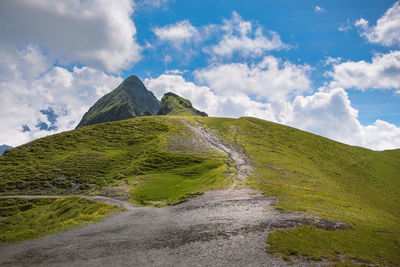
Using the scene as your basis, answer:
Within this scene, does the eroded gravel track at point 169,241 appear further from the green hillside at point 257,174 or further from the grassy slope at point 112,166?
the grassy slope at point 112,166

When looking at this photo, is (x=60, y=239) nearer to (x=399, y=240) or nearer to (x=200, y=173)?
(x=399, y=240)

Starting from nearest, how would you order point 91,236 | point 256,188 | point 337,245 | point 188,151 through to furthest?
1. point 337,245
2. point 91,236
3. point 256,188
4. point 188,151

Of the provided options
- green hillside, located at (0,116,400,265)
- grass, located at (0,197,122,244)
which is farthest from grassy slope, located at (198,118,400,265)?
grass, located at (0,197,122,244)

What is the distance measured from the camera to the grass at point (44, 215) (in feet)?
83.7

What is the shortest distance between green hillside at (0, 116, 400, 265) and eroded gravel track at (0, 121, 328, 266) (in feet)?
9.65

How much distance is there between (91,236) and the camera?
22484 mm

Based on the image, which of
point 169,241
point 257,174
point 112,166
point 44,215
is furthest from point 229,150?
point 169,241

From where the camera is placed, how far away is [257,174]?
2201 inches

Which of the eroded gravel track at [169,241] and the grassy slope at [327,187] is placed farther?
the grassy slope at [327,187]

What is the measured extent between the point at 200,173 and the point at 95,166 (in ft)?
140

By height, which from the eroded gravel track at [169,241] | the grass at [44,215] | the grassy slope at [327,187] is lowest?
the grass at [44,215]

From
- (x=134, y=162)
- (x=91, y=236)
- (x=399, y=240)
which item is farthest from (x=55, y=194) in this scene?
(x=399, y=240)

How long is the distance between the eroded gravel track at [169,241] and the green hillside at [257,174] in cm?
294

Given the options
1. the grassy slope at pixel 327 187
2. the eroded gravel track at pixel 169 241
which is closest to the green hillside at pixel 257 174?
the grassy slope at pixel 327 187
